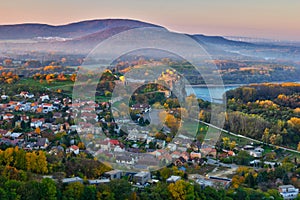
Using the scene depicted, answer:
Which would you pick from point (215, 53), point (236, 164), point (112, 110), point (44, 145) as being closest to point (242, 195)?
point (236, 164)

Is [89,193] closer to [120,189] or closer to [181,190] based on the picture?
[120,189]

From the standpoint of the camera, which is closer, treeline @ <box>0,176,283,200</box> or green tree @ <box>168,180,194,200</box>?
treeline @ <box>0,176,283,200</box>

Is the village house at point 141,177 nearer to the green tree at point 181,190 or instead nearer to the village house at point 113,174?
the village house at point 113,174

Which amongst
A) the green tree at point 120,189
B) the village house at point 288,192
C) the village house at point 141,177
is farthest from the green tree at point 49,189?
the village house at point 288,192

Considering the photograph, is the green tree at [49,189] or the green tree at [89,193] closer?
the green tree at [49,189]

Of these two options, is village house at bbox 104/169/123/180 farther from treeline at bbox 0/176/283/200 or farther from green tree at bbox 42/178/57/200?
green tree at bbox 42/178/57/200

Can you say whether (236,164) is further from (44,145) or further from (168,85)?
(168,85)

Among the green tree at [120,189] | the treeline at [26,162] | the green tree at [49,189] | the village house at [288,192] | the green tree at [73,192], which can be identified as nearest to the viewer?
the green tree at [49,189]

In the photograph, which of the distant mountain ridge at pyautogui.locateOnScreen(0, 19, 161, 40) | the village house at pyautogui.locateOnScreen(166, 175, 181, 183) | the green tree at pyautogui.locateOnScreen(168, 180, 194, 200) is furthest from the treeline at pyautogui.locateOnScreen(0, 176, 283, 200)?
the distant mountain ridge at pyautogui.locateOnScreen(0, 19, 161, 40)

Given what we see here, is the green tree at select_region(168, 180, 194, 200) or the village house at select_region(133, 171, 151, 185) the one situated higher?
the green tree at select_region(168, 180, 194, 200)

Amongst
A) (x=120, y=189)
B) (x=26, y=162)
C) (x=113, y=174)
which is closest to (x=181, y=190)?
(x=120, y=189)

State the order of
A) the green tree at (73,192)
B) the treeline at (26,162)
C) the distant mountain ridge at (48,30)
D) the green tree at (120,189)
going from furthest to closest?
the distant mountain ridge at (48,30) → the treeline at (26,162) → the green tree at (120,189) → the green tree at (73,192)

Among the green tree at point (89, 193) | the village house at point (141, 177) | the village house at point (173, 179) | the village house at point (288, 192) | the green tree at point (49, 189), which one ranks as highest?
the green tree at point (49, 189)
